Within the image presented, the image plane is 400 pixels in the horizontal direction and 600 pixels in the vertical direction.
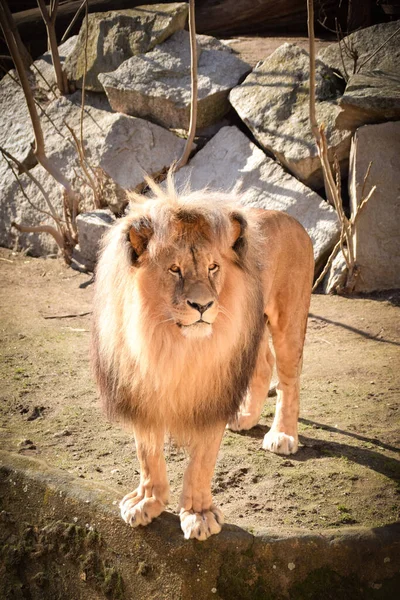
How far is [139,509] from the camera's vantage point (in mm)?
2348

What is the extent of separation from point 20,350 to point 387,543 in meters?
2.90

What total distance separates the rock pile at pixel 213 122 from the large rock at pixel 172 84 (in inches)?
0.5

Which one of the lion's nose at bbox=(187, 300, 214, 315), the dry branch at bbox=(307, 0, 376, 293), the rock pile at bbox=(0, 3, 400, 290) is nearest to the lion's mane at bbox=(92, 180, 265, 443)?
the lion's nose at bbox=(187, 300, 214, 315)

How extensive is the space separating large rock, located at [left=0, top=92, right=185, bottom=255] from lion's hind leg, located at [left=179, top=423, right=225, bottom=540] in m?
4.47

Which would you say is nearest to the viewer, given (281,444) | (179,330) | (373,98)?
(179,330)

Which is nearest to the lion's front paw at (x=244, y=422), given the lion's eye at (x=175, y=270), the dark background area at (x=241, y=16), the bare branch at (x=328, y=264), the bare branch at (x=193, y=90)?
the lion's eye at (x=175, y=270)

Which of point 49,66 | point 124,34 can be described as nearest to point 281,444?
point 124,34

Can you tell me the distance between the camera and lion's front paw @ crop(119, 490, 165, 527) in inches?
92.0

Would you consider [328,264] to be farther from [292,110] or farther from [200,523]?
[200,523]

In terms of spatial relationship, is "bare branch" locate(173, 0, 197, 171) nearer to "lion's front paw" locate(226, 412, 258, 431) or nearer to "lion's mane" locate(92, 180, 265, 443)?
"lion's front paw" locate(226, 412, 258, 431)

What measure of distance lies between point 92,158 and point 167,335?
5.06 meters

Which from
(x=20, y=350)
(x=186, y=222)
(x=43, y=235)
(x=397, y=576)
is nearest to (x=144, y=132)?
(x=43, y=235)

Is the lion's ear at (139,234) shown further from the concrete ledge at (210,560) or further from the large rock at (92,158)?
the large rock at (92,158)

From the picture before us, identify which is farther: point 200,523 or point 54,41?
point 54,41
